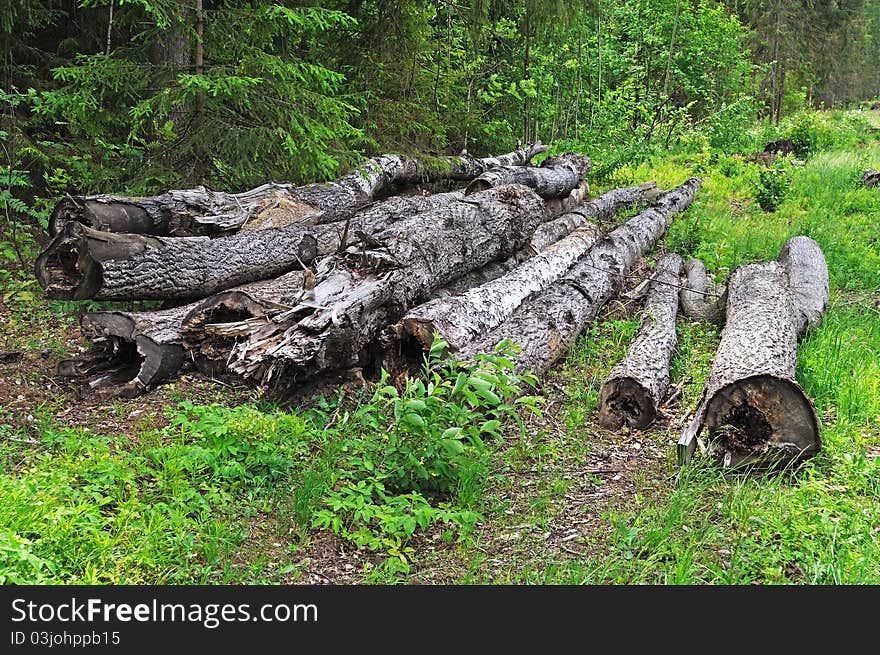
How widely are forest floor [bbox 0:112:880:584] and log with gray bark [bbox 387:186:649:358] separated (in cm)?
84

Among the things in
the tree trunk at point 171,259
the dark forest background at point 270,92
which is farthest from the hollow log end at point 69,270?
the dark forest background at point 270,92

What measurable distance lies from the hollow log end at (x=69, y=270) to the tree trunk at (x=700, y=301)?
19.8 feet

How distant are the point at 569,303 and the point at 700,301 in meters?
1.97

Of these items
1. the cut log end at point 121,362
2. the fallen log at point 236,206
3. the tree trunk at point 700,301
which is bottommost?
the cut log end at point 121,362

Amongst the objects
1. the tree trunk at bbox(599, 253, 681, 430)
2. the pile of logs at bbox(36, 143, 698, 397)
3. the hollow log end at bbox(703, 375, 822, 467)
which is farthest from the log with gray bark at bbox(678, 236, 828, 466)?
the pile of logs at bbox(36, 143, 698, 397)

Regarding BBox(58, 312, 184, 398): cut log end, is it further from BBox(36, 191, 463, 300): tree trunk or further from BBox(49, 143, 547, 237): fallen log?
BBox(49, 143, 547, 237): fallen log

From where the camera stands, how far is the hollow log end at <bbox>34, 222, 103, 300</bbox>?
18.1ft

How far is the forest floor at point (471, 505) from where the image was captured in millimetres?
3432

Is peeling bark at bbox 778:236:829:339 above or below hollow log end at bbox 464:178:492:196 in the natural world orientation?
below

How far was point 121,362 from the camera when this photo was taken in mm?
5934

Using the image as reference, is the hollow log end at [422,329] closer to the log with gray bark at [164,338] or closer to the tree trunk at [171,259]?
the log with gray bark at [164,338]

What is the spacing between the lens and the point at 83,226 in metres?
5.58

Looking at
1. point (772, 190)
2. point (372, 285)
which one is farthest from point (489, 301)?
point (772, 190)

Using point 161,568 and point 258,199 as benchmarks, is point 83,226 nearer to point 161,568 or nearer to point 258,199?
point 258,199
